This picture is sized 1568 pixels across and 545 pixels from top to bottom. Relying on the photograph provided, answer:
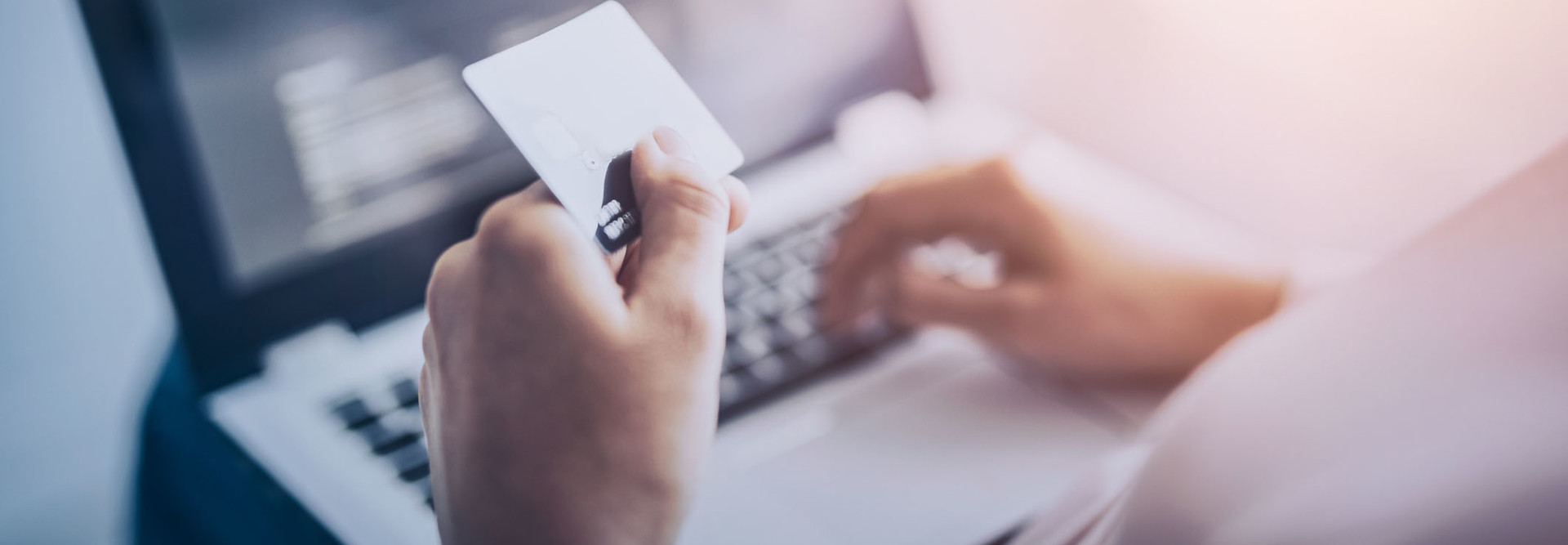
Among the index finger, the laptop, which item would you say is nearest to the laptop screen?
the laptop

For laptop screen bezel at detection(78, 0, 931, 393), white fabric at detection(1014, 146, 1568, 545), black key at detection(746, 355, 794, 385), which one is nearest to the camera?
white fabric at detection(1014, 146, 1568, 545)

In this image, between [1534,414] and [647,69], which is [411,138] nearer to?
[647,69]

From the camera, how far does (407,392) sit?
0.47 meters

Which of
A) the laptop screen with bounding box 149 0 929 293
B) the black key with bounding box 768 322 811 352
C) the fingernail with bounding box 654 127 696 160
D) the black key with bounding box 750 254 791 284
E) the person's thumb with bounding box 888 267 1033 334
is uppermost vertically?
the laptop screen with bounding box 149 0 929 293

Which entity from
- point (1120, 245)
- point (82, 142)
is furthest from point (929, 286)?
point (82, 142)

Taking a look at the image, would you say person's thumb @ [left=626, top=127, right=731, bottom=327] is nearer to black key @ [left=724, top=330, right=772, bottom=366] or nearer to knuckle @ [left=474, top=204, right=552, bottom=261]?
knuckle @ [left=474, top=204, right=552, bottom=261]

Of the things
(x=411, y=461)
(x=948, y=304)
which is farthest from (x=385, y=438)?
(x=948, y=304)

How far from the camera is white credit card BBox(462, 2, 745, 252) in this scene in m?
0.36

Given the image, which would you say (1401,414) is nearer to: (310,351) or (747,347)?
(747,347)

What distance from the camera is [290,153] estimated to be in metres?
0.45

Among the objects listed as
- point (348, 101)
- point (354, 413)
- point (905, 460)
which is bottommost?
point (905, 460)

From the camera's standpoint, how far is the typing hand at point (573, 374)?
1.03 feet

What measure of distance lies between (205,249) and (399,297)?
0.09 meters

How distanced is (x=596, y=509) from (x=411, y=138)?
246 mm
